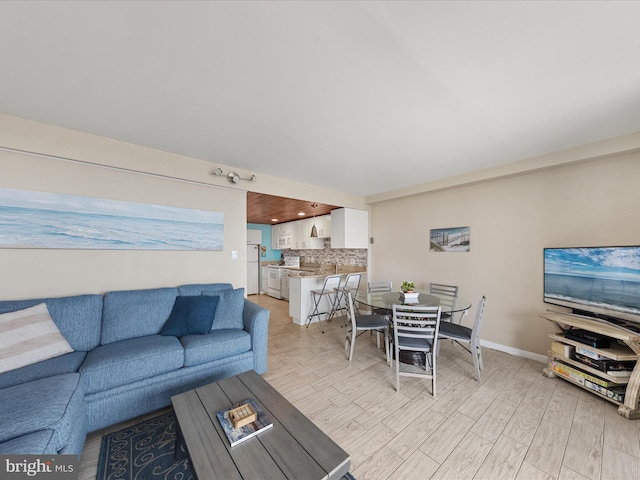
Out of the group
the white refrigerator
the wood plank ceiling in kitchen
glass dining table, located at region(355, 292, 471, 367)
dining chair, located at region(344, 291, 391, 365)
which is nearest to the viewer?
glass dining table, located at region(355, 292, 471, 367)

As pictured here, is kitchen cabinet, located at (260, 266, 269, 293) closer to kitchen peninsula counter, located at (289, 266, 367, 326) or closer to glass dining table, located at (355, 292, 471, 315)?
kitchen peninsula counter, located at (289, 266, 367, 326)

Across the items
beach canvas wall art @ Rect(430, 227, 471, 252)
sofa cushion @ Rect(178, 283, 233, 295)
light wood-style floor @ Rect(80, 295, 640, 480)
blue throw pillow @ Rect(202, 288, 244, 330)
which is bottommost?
light wood-style floor @ Rect(80, 295, 640, 480)

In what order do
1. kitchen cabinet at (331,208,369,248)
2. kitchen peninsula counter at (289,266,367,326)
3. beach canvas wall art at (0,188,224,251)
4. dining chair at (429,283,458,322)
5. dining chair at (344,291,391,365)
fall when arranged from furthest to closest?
kitchen cabinet at (331,208,369,248) → kitchen peninsula counter at (289,266,367,326) → dining chair at (429,283,458,322) → dining chair at (344,291,391,365) → beach canvas wall art at (0,188,224,251)

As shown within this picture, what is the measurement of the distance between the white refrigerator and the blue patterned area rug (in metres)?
5.11

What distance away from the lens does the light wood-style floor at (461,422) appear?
1.48 meters

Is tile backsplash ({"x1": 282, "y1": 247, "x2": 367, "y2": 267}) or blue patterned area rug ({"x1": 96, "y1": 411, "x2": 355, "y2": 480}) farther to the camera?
tile backsplash ({"x1": 282, "y1": 247, "x2": 367, "y2": 267})

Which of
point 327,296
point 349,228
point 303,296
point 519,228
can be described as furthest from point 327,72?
point 327,296

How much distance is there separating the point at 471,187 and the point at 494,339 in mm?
2206

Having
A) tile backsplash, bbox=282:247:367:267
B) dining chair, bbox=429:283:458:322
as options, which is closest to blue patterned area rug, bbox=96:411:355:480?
dining chair, bbox=429:283:458:322

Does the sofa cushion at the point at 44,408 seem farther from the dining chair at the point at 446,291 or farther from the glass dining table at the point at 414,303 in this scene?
the dining chair at the point at 446,291

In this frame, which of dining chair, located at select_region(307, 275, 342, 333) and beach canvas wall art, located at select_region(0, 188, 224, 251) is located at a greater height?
beach canvas wall art, located at select_region(0, 188, 224, 251)

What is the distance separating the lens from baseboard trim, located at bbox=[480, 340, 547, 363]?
9.34 ft

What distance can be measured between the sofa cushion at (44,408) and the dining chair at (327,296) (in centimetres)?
314

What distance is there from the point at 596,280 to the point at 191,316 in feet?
13.3
